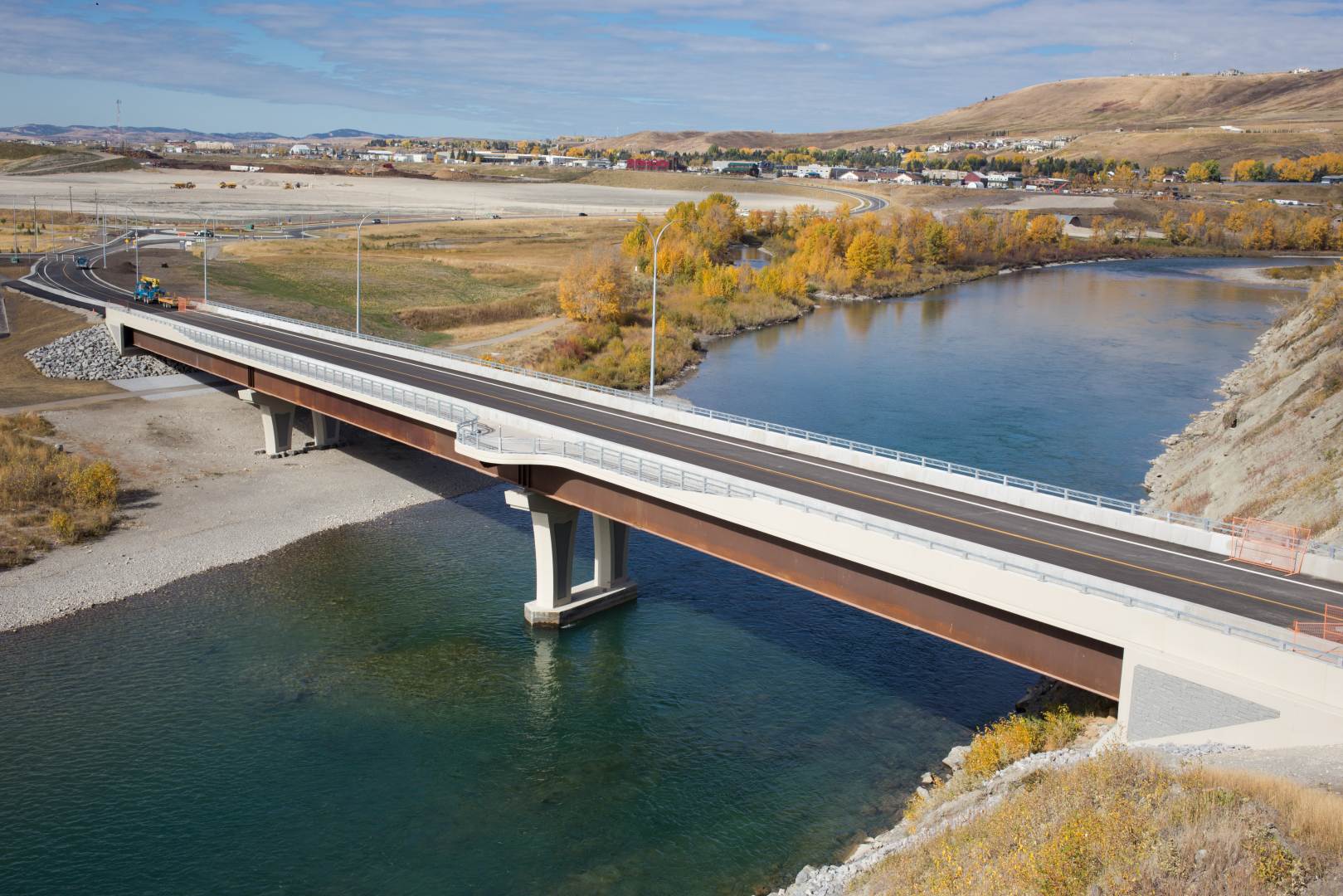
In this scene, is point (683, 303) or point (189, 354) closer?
point (189, 354)

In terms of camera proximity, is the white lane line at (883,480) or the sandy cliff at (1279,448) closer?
the white lane line at (883,480)

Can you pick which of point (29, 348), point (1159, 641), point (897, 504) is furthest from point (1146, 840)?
point (29, 348)

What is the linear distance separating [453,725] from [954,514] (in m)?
16.0

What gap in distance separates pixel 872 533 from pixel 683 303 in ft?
258

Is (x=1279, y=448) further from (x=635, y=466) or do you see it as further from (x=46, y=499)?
(x=46, y=499)

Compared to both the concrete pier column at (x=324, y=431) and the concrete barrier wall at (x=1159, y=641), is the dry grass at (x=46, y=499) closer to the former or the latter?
the concrete pier column at (x=324, y=431)

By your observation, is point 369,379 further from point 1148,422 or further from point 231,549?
point 1148,422

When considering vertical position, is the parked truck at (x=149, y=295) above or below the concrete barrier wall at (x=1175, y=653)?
above

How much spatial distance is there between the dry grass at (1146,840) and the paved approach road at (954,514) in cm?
545

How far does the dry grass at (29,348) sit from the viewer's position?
205ft

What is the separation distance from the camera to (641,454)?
30.7m

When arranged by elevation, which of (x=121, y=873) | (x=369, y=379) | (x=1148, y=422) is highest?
(x=369, y=379)

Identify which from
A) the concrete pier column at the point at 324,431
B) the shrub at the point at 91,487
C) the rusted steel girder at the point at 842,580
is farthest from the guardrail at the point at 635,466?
the shrub at the point at 91,487

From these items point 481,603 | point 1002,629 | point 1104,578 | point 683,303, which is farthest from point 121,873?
point 683,303
